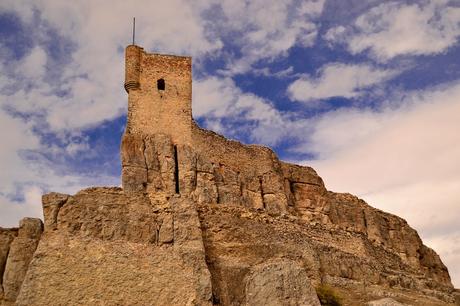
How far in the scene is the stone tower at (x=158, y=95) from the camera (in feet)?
134

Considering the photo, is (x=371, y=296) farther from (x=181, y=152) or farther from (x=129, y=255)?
(x=181, y=152)

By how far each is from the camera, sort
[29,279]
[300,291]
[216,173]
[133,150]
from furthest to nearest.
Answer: [216,173], [133,150], [300,291], [29,279]

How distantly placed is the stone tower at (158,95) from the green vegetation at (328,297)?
16.3 meters

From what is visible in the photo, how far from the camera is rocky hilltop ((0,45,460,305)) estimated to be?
23875 millimetres

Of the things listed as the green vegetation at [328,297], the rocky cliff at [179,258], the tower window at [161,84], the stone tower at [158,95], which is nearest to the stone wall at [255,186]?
the stone tower at [158,95]

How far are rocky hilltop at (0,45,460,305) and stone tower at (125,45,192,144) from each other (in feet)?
0.21

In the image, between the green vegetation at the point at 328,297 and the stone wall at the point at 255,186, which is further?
the stone wall at the point at 255,186

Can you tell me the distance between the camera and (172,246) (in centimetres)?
2561

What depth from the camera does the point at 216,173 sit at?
42.4 meters

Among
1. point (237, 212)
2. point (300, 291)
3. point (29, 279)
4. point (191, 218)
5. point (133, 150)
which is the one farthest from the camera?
point (133, 150)

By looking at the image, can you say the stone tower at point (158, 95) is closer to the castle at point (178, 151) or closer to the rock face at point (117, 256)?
the castle at point (178, 151)

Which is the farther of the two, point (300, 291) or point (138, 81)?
point (138, 81)

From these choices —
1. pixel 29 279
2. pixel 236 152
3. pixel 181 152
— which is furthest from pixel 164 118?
pixel 29 279

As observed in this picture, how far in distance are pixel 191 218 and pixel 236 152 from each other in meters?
17.9
